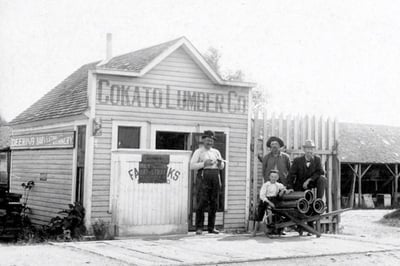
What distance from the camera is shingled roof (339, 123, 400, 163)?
107 feet

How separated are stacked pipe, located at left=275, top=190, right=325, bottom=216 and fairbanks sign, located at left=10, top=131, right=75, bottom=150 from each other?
539cm

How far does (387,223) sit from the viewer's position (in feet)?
71.3

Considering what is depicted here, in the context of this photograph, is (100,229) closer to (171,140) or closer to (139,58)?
(171,140)

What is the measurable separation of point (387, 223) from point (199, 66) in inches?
421

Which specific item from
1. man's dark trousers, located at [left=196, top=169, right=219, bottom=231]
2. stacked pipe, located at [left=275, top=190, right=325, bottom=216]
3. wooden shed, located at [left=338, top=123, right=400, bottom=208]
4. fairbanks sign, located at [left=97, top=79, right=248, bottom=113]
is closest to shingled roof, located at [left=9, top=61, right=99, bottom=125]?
fairbanks sign, located at [left=97, top=79, right=248, bottom=113]

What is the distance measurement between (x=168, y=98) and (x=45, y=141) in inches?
163

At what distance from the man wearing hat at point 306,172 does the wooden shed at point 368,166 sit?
1926 centimetres

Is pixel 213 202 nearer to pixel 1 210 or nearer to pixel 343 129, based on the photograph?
pixel 1 210

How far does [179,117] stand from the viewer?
14.4 m

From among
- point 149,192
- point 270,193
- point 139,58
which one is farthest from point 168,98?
point 270,193

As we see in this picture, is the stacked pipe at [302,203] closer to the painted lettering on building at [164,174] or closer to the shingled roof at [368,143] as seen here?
the painted lettering on building at [164,174]

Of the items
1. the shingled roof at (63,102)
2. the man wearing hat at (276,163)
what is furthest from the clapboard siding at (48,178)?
the man wearing hat at (276,163)

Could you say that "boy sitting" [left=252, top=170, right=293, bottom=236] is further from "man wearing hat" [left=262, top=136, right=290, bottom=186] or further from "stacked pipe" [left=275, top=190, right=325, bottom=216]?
"man wearing hat" [left=262, top=136, right=290, bottom=186]

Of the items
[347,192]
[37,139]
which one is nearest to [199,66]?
[37,139]
